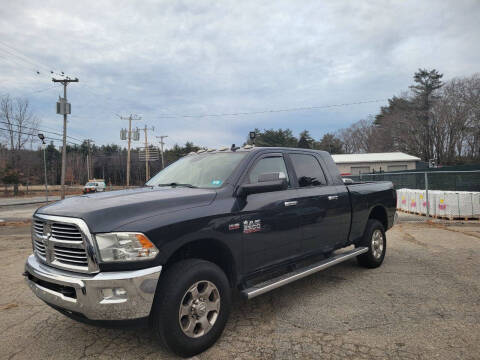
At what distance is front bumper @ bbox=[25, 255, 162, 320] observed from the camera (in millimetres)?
2369

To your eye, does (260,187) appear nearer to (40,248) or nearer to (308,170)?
(308,170)

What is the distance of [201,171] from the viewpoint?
380 cm

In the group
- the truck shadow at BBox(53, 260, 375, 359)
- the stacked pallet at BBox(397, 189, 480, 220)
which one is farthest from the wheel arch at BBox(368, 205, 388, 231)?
the stacked pallet at BBox(397, 189, 480, 220)

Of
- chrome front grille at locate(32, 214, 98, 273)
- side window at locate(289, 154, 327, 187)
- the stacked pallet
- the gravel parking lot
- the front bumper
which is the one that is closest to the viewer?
the front bumper

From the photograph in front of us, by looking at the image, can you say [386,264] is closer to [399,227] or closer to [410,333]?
[410,333]

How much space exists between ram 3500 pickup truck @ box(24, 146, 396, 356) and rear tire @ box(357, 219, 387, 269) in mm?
1218

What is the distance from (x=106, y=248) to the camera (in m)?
2.42

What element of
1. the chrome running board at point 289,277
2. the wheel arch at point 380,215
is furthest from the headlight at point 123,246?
the wheel arch at point 380,215

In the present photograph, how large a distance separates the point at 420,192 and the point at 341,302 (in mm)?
10235

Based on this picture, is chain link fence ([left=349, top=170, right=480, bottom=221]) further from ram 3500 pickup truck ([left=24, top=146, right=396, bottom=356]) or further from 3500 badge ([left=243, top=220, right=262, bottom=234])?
3500 badge ([left=243, top=220, right=262, bottom=234])

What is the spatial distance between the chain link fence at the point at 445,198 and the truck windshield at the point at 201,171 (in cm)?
972

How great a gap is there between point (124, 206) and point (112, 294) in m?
0.68

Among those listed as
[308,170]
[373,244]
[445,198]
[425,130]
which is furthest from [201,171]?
[425,130]

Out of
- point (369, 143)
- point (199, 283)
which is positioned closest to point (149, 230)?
point (199, 283)
